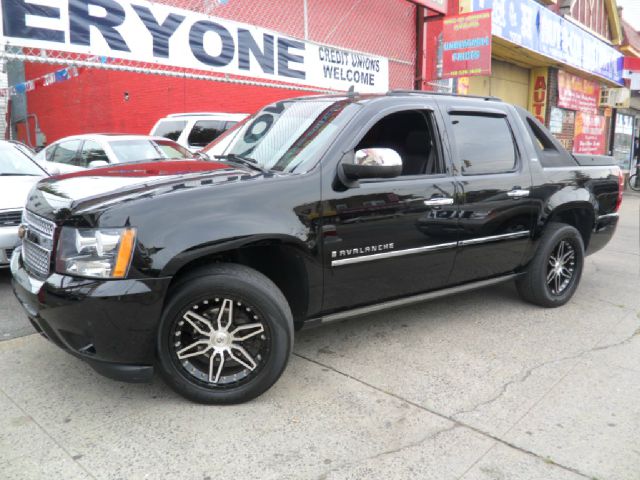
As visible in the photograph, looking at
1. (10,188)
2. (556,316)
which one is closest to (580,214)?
(556,316)

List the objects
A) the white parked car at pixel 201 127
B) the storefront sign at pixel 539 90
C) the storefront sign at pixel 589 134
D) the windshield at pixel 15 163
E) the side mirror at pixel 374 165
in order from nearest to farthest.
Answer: the side mirror at pixel 374 165, the windshield at pixel 15 163, the white parked car at pixel 201 127, the storefront sign at pixel 539 90, the storefront sign at pixel 589 134

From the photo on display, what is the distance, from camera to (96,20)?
6.76m

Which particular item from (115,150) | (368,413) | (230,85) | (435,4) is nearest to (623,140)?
(435,4)

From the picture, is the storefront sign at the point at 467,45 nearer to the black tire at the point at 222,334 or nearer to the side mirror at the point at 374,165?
the side mirror at the point at 374,165

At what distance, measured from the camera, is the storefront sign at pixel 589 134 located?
20734 millimetres

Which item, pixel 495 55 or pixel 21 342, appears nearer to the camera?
pixel 21 342

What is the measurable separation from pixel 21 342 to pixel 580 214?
4957 millimetres

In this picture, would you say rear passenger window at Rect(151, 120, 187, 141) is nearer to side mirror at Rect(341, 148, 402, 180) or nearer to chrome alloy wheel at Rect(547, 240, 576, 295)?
chrome alloy wheel at Rect(547, 240, 576, 295)

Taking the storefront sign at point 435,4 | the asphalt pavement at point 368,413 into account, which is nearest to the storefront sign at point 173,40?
the storefront sign at point 435,4

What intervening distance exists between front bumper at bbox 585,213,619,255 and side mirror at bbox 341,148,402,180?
9.77ft

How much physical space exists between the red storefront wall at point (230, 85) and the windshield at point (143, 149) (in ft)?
11.4

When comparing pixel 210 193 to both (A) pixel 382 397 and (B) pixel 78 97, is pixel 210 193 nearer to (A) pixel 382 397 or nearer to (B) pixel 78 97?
(A) pixel 382 397

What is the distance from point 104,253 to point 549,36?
16353mm

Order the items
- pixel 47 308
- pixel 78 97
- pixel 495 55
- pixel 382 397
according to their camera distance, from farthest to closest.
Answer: pixel 495 55
pixel 78 97
pixel 382 397
pixel 47 308
